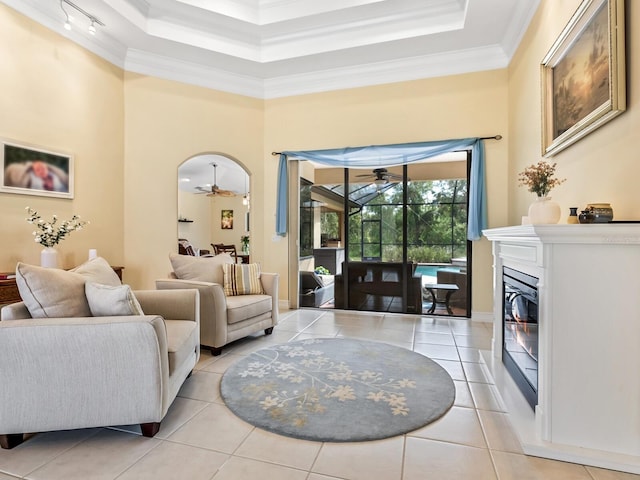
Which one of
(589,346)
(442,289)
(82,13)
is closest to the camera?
(589,346)

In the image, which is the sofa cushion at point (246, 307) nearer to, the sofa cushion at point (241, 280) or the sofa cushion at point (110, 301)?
the sofa cushion at point (241, 280)

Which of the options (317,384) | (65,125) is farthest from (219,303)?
(65,125)

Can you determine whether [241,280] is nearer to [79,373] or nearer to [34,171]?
[79,373]

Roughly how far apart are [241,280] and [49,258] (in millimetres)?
1816

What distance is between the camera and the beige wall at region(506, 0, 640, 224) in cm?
175

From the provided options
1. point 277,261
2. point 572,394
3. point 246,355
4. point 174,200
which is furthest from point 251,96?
point 572,394

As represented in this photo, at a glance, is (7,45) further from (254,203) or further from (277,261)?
(277,261)

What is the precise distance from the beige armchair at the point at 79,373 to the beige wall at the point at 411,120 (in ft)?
10.8

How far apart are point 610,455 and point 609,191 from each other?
4.51ft

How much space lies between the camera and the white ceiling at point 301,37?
143 inches

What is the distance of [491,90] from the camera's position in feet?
13.7

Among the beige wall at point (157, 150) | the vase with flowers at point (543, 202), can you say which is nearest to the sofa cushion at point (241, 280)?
the beige wall at point (157, 150)

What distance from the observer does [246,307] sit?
11.1ft

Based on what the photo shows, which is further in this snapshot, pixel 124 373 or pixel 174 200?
pixel 174 200
